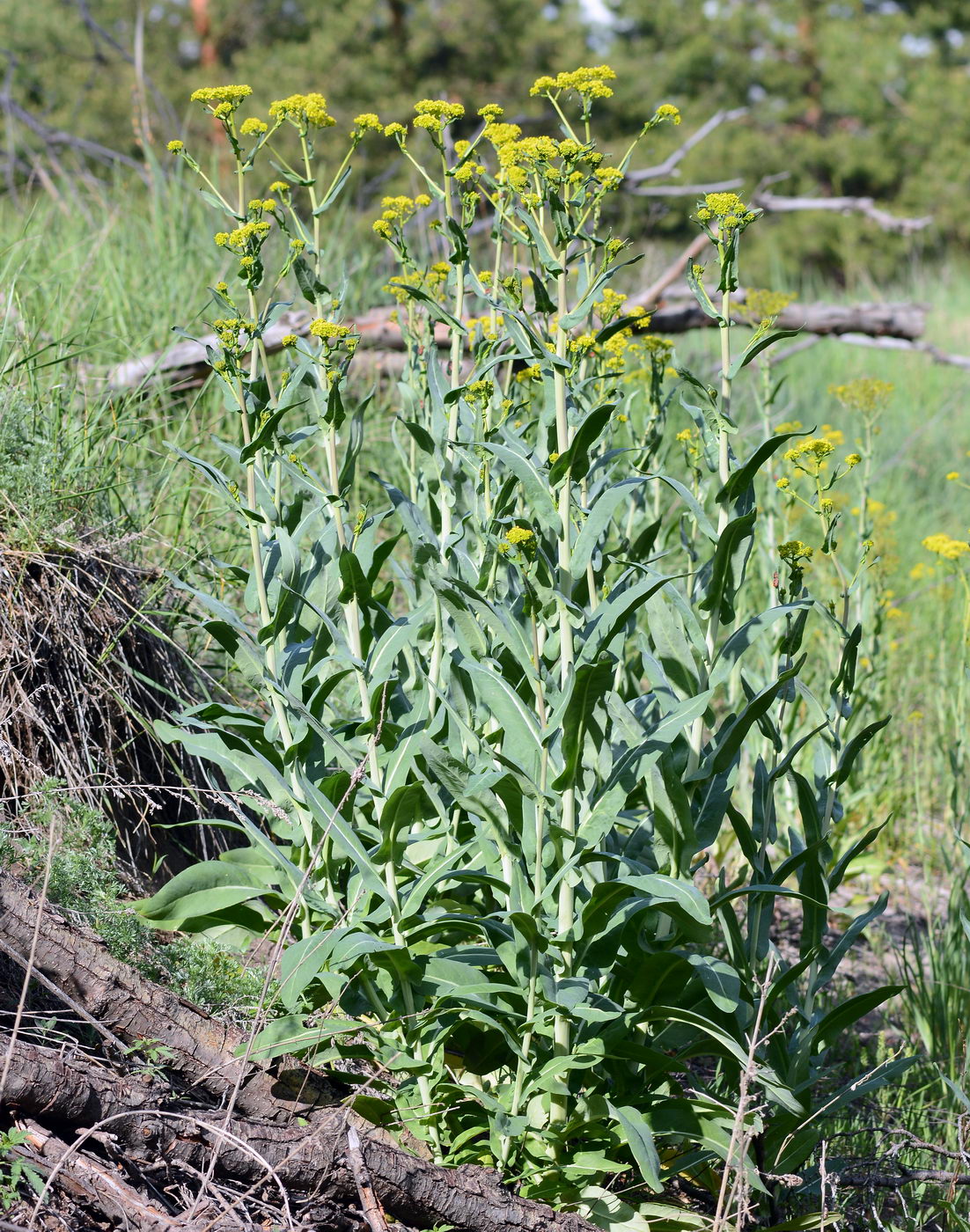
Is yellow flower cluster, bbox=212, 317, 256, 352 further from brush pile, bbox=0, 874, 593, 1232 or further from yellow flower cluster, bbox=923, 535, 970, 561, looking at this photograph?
yellow flower cluster, bbox=923, 535, 970, 561

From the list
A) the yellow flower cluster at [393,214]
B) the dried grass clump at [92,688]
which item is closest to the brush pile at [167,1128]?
the dried grass clump at [92,688]

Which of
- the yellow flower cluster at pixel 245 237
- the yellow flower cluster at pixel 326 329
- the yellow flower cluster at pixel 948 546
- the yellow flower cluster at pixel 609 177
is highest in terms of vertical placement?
the yellow flower cluster at pixel 609 177

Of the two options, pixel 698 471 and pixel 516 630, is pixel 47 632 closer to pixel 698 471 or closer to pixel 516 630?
pixel 516 630

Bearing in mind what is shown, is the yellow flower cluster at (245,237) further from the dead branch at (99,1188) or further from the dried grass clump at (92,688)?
the dead branch at (99,1188)

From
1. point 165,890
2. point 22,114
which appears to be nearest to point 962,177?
point 22,114

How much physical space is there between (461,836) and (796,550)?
77 cm

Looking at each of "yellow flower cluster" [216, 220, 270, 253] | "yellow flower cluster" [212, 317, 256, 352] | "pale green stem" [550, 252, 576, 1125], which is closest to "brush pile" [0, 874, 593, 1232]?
"pale green stem" [550, 252, 576, 1125]

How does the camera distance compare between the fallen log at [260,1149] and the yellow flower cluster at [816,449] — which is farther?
the yellow flower cluster at [816,449]

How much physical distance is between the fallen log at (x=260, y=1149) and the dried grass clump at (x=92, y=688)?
72 cm

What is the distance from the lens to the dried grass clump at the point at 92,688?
93.5 inches

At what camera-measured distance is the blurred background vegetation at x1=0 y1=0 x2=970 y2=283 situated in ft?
47.2

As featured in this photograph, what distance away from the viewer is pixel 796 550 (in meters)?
1.89

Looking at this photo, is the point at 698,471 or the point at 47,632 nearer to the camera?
the point at 698,471

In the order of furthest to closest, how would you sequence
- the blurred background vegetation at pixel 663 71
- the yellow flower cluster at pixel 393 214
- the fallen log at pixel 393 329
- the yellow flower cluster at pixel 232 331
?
the blurred background vegetation at pixel 663 71 → the fallen log at pixel 393 329 → the yellow flower cluster at pixel 393 214 → the yellow flower cluster at pixel 232 331
